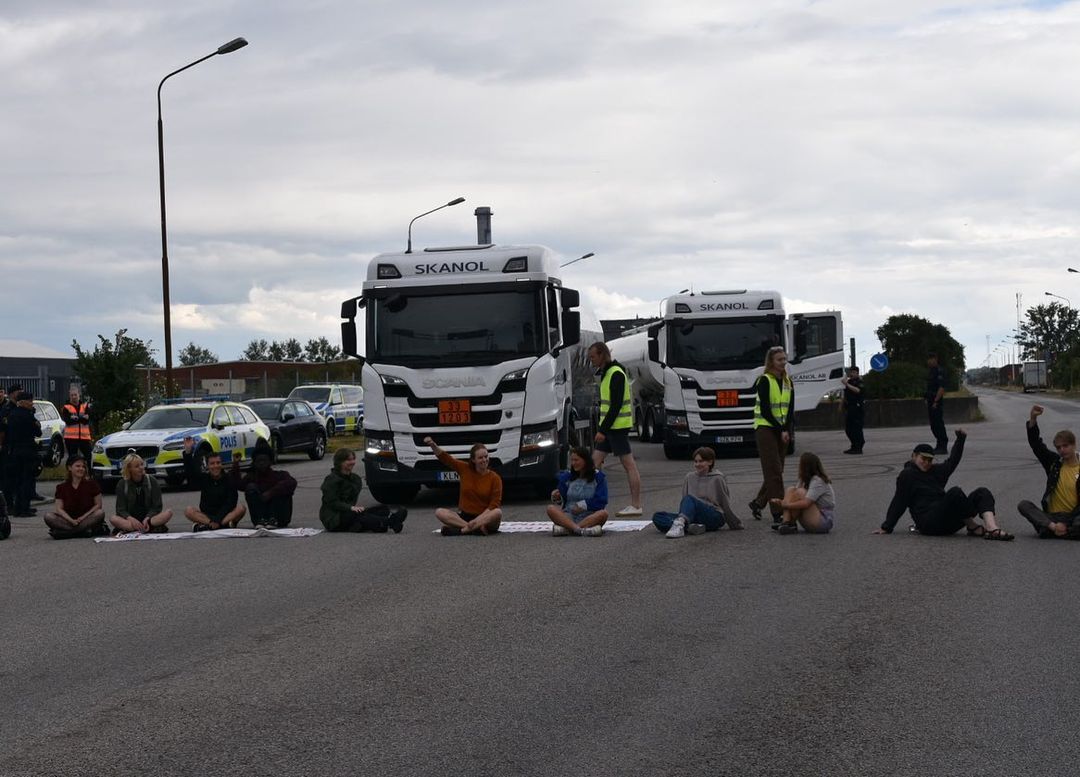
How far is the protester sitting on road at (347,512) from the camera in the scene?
50.8 feet

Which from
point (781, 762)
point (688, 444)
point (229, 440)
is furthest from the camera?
point (688, 444)

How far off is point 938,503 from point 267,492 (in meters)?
7.31

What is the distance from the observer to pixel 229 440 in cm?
2567

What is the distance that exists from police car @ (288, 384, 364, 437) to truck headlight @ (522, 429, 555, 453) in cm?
2456

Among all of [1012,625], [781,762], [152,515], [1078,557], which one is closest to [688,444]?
[152,515]

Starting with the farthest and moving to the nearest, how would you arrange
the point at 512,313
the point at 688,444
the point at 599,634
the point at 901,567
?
1. the point at 688,444
2. the point at 512,313
3. the point at 901,567
4. the point at 599,634

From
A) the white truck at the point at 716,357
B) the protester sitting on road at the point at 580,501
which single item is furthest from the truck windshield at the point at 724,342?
the protester sitting on road at the point at 580,501

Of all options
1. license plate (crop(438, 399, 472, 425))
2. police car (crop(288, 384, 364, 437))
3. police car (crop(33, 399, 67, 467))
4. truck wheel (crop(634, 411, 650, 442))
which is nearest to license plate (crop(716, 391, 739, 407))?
license plate (crop(438, 399, 472, 425))

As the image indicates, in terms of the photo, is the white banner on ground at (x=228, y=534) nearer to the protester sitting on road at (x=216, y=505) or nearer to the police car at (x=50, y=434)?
the protester sitting on road at (x=216, y=505)

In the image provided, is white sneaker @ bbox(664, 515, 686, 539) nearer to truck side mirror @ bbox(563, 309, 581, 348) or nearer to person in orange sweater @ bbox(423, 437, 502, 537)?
person in orange sweater @ bbox(423, 437, 502, 537)

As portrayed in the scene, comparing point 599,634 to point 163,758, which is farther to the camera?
point 599,634

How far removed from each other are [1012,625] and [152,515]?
10.5m

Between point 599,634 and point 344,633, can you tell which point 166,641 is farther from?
point 599,634

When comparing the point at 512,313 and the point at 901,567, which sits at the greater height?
the point at 512,313
